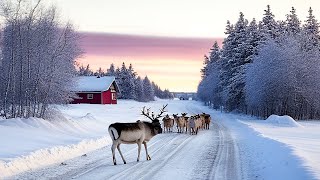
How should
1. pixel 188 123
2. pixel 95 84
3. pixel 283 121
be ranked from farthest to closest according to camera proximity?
pixel 95 84 < pixel 283 121 < pixel 188 123

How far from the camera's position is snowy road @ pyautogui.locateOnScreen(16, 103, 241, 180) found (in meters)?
11.1

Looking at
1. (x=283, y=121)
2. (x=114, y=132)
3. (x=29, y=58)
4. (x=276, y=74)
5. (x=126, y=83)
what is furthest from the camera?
(x=126, y=83)

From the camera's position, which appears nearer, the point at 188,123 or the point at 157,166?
the point at 157,166

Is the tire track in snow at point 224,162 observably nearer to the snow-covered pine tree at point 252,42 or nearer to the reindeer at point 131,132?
the reindeer at point 131,132

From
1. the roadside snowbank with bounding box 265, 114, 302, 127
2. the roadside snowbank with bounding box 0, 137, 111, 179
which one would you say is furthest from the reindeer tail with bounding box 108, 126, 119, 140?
the roadside snowbank with bounding box 265, 114, 302, 127

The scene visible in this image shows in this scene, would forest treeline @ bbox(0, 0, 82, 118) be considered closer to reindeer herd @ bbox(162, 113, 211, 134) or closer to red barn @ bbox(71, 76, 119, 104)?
reindeer herd @ bbox(162, 113, 211, 134)

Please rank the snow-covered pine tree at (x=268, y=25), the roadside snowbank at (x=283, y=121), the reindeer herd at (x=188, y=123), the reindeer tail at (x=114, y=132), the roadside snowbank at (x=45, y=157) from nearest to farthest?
the roadside snowbank at (x=45, y=157) < the reindeer tail at (x=114, y=132) < the reindeer herd at (x=188, y=123) < the roadside snowbank at (x=283, y=121) < the snow-covered pine tree at (x=268, y=25)

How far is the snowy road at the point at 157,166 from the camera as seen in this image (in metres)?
11.1

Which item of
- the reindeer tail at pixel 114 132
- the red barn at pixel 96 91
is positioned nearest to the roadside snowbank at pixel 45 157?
the reindeer tail at pixel 114 132

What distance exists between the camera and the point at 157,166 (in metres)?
12.8

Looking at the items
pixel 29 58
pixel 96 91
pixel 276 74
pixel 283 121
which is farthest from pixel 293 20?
pixel 29 58

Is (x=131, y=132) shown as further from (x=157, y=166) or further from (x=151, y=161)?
(x=157, y=166)

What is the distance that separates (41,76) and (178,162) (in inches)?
570

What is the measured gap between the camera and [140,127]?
1480 cm
